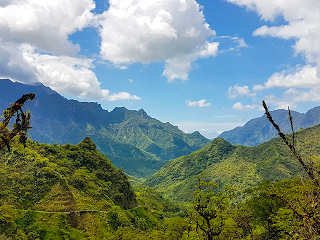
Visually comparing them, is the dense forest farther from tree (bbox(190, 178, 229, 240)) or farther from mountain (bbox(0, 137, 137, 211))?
tree (bbox(190, 178, 229, 240))

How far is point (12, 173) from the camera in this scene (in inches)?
5059

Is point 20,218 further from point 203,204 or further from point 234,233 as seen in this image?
point 203,204

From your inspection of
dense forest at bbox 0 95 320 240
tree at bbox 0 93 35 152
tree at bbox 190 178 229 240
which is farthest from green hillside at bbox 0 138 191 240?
tree at bbox 0 93 35 152

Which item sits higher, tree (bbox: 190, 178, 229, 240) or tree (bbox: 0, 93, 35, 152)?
tree (bbox: 0, 93, 35, 152)

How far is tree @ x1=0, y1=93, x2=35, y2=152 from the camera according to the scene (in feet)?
52.7

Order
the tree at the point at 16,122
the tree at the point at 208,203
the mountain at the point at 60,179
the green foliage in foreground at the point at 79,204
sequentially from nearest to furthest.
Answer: the tree at the point at 16,122 → the tree at the point at 208,203 → the green foliage in foreground at the point at 79,204 → the mountain at the point at 60,179

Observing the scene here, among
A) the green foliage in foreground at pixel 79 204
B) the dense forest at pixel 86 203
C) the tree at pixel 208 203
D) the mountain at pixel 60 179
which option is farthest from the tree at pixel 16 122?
the mountain at pixel 60 179

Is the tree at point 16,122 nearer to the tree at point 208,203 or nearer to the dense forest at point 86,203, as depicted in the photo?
the tree at point 208,203

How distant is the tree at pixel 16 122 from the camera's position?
16.1 metres

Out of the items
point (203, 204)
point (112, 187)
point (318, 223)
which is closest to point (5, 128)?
point (318, 223)

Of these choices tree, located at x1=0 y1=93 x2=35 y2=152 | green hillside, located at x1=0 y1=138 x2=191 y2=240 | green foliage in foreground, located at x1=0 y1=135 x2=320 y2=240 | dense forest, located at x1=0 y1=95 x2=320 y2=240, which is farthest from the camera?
green hillside, located at x1=0 y1=138 x2=191 y2=240

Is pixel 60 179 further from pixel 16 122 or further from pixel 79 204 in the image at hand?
pixel 16 122

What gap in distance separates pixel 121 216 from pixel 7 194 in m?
55.5

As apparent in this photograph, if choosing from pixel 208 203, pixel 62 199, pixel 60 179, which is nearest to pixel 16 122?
pixel 208 203
